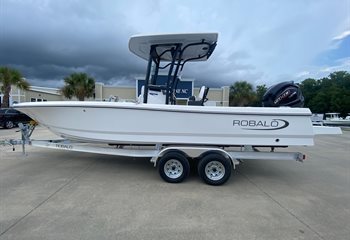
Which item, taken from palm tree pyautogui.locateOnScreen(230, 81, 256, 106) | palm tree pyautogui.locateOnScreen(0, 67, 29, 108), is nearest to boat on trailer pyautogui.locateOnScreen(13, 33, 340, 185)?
palm tree pyautogui.locateOnScreen(0, 67, 29, 108)

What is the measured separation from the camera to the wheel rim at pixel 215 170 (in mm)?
4812

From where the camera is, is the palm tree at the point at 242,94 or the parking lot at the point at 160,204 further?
the palm tree at the point at 242,94

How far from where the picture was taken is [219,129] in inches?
191

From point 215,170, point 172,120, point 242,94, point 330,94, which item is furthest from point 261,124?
point 330,94

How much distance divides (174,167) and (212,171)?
730mm

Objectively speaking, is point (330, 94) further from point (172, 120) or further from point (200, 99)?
point (172, 120)

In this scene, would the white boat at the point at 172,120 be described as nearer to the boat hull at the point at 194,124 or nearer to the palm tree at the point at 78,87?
the boat hull at the point at 194,124

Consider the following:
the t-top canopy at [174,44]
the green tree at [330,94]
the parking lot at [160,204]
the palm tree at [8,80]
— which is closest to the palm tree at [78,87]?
the palm tree at [8,80]

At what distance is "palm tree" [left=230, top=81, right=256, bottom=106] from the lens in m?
38.3

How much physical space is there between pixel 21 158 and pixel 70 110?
267 cm

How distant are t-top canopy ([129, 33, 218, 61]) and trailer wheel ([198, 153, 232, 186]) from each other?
7.80 feet

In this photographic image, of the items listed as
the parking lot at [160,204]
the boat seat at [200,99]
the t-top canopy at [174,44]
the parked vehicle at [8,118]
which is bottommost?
the parking lot at [160,204]

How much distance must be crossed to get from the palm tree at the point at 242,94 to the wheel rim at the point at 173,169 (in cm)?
3451

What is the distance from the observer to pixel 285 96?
5.10 m
